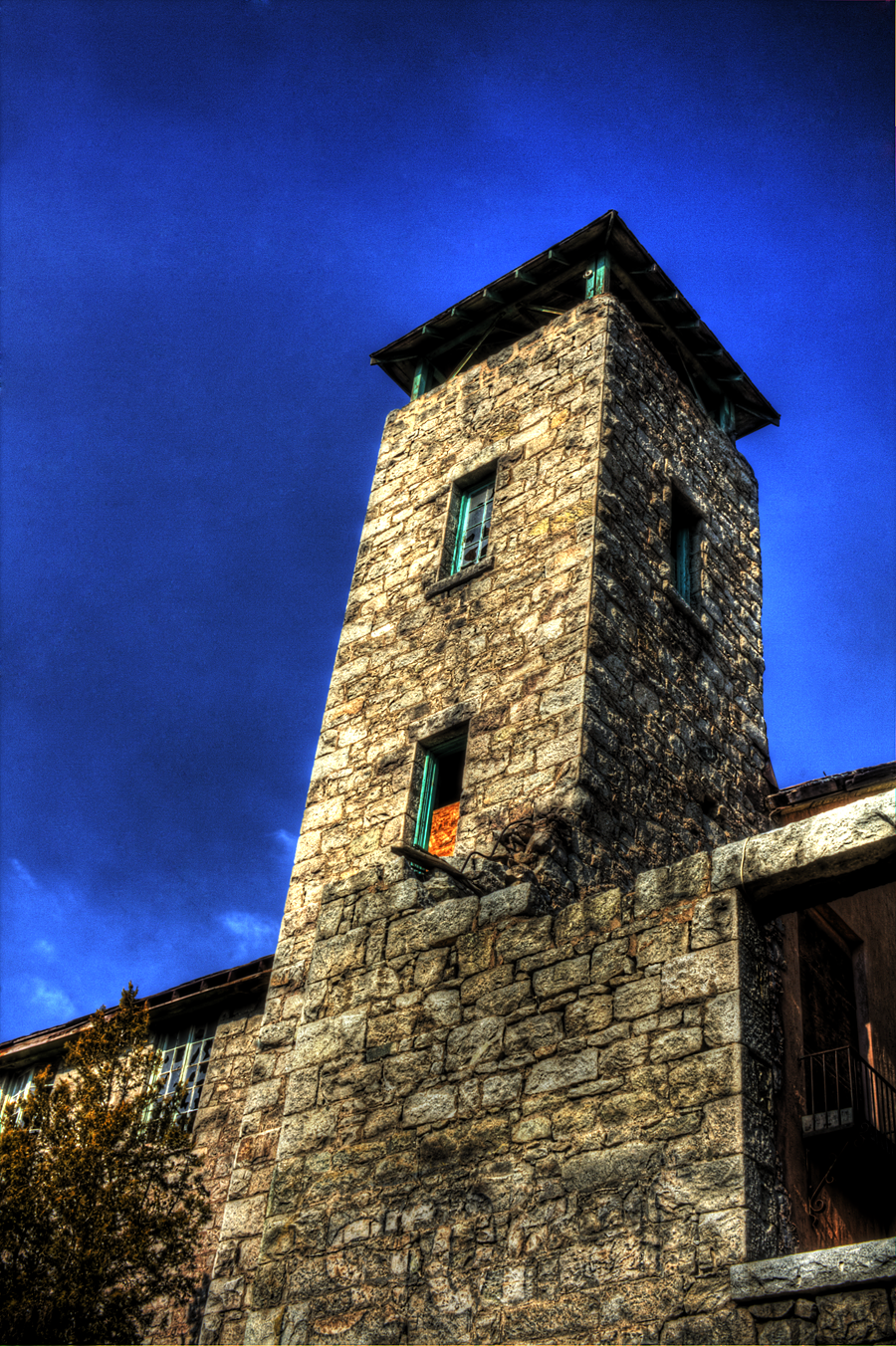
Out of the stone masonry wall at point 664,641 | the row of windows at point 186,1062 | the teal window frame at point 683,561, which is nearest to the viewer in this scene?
the stone masonry wall at point 664,641

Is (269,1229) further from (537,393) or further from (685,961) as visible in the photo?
(537,393)

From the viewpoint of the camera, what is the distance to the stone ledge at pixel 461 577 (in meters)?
12.4

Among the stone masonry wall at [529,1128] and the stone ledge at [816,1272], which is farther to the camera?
the stone masonry wall at [529,1128]

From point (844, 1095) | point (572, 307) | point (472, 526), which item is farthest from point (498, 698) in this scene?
point (572, 307)

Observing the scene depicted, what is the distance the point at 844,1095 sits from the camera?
10359 millimetres

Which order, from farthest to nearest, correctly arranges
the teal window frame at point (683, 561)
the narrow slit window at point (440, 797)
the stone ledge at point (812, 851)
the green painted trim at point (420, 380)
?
the green painted trim at point (420, 380)
the teal window frame at point (683, 561)
the narrow slit window at point (440, 797)
the stone ledge at point (812, 851)

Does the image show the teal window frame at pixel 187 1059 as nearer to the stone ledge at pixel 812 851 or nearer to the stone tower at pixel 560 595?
the stone tower at pixel 560 595

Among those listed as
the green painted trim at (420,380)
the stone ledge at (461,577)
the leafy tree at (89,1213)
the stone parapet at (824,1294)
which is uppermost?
the green painted trim at (420,380)

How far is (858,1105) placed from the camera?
10031mm

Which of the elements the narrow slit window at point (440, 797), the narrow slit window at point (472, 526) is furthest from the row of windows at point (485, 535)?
the narrow slit window at point (440, 797)

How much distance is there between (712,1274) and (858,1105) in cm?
480

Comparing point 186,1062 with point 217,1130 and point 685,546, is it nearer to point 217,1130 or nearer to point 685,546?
point 217,1130

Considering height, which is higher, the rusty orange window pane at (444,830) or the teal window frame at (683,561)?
the teal window frame at (683,561)

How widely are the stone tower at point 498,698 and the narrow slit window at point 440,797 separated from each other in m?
0.02
